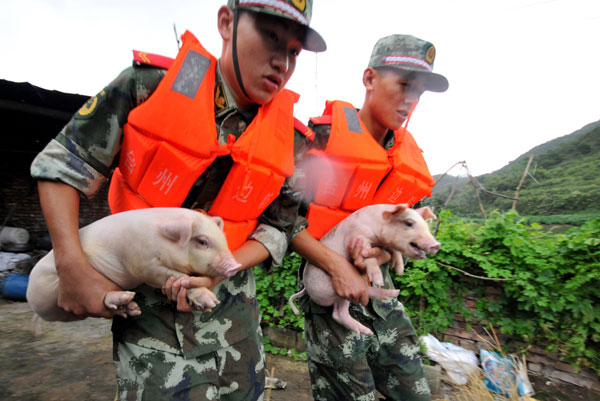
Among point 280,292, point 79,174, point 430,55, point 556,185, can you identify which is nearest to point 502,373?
point 280,292

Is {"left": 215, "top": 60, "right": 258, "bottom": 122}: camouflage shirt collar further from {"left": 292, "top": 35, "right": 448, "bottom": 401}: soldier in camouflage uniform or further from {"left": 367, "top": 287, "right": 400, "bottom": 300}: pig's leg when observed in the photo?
{"left": 367, "top": 287, "right": 400, "bottom": 300}: pig's leg

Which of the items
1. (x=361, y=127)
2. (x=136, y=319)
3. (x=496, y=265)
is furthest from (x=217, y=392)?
(x=496, y=265)

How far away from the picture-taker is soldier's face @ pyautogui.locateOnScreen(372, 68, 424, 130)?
262 cm

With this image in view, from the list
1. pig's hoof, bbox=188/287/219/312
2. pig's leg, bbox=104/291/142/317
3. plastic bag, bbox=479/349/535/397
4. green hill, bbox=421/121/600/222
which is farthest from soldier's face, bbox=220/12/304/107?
green hill, bbox=421/121/600/222

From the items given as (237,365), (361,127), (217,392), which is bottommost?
(217,392)

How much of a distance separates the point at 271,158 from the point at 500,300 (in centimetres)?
442

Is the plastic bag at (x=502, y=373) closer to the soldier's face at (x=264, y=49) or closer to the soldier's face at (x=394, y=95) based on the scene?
the soldier's face at (x=394, y=95)

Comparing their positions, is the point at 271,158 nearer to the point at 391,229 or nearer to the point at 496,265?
the point at 391,229

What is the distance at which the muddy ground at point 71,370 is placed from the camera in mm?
4199

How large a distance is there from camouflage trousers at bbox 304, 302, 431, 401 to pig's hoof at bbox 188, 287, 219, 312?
1273 mm

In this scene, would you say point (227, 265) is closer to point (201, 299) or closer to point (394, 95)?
point (201, 299)

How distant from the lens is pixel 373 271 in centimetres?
213

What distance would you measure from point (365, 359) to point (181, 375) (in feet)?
4.41

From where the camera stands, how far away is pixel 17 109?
7754mm
